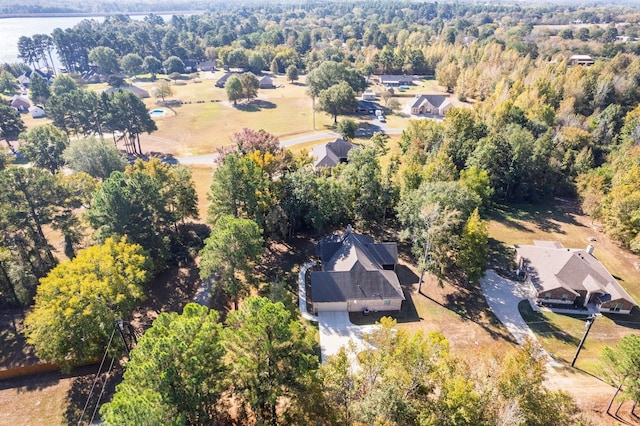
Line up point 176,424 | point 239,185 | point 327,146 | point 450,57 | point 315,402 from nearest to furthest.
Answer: point 176,424, point 315,402, point 239,185, point 327,146, point 450,57

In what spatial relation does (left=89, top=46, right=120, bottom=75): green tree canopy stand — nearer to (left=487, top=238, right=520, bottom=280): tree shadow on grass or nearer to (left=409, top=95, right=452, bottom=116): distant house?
(left=409, top=95, right=452, bottom=116): distant house

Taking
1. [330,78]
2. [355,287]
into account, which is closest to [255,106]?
[330,78]

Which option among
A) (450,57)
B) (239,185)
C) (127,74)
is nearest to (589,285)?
(239,185)

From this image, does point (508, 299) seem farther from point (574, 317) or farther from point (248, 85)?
point (248, 85)

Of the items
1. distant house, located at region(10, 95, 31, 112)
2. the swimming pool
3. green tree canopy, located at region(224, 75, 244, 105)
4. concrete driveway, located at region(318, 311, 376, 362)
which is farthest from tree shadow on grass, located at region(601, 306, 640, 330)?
distant house, located at region(10, 95, 31, 112)

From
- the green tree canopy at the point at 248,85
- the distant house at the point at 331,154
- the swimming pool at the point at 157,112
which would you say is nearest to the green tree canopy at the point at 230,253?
the distant house at the point at 331,154

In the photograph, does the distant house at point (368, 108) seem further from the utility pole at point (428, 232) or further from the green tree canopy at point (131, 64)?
the green tree canopy at point (131, 64)

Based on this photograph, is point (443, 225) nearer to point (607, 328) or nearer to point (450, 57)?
point (607, 328)
